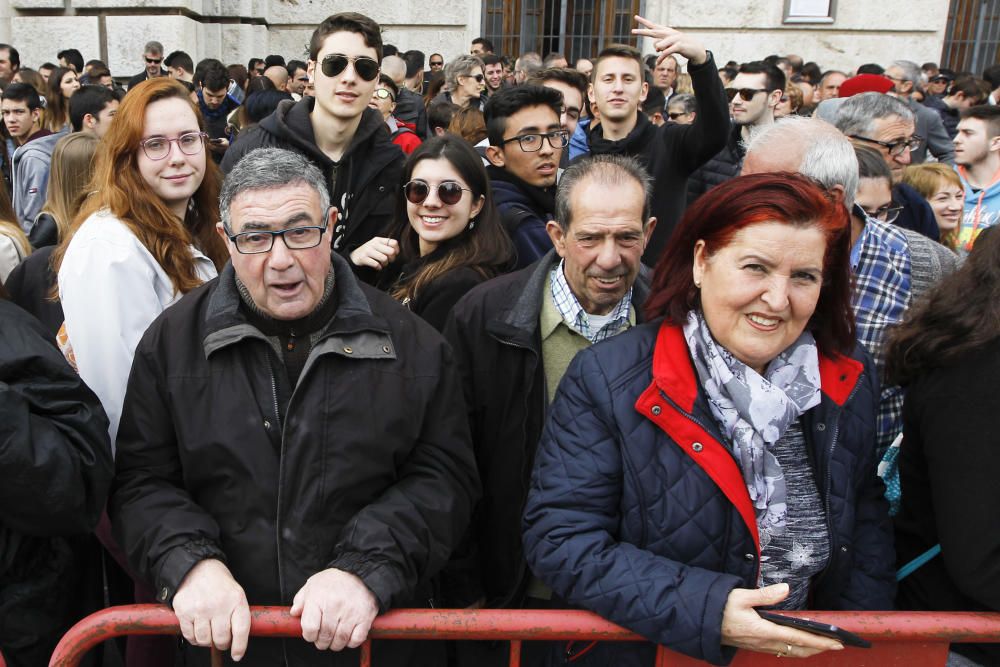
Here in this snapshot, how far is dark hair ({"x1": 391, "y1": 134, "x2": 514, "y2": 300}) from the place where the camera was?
2914 mm

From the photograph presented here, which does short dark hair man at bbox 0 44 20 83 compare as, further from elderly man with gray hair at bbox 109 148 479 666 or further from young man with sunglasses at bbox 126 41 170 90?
elderly man with gray hair at bbox 109 148 479 666

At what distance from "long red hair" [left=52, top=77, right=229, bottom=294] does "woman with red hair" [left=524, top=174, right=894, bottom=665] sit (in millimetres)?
1318

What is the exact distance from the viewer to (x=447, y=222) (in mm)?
2986

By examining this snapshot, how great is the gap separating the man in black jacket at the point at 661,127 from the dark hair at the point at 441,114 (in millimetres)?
1910

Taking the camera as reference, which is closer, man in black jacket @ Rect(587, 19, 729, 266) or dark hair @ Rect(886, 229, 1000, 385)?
dark hair @ Rect(886, 229, 1000, 385)

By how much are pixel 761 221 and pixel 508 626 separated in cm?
103

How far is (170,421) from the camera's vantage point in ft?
6.56

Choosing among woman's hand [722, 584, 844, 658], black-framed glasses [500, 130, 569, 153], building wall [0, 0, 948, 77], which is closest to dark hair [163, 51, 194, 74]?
building wall [0, 0, 948, 77]

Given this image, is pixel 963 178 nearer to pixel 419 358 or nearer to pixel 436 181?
pixel 436 181

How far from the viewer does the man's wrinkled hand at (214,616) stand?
1.72m

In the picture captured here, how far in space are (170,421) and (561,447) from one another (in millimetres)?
944

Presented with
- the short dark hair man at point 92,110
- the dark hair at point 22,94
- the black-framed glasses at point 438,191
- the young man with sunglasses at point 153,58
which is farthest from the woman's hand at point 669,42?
A: the young man with sunglasses at point 153,58

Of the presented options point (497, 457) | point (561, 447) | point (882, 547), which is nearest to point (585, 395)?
point (561, 447)

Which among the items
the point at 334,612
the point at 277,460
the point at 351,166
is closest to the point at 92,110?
the point at 351,166
